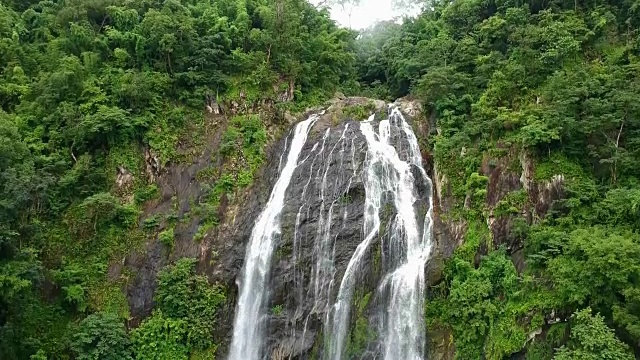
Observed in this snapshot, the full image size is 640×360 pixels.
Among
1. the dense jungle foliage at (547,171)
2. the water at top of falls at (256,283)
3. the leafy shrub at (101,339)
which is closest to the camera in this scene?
the dense jungle foliage at (547,171)

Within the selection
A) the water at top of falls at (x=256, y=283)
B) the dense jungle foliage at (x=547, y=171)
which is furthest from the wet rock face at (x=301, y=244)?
the dense jungle foliage at (x=547, y=171)

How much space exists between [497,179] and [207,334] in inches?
426

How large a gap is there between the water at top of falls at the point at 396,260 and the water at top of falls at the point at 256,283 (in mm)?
2546

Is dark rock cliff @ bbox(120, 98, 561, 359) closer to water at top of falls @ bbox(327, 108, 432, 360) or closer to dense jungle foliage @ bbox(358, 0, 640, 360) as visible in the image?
water at top of falls @ bbox(327, 108, 432, 360)

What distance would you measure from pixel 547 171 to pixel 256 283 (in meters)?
10.1

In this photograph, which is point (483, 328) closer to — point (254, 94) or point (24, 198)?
point (24, 198)

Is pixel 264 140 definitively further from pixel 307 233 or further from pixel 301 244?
pixel 301 244

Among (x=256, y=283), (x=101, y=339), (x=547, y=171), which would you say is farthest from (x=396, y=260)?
(x=101, y=339)

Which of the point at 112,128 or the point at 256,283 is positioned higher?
the point at 112,128

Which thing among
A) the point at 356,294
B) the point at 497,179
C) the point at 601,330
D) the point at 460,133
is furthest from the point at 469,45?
the point at 601,330

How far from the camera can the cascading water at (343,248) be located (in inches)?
593

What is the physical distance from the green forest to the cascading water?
1.03 meters

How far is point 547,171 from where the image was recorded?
1561cm

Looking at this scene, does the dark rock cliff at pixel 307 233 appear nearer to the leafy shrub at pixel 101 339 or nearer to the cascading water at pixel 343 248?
the cascading water at pixel 343 248
